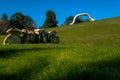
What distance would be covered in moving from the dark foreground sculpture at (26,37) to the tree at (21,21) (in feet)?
245

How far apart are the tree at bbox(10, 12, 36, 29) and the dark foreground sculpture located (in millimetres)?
74824

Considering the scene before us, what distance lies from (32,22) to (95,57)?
10341 centimetres

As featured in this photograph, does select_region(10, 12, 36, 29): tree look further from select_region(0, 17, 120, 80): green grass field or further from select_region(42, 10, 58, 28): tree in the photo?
select_region(0, 17, 120, 80): green grass field

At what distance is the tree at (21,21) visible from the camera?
339ft

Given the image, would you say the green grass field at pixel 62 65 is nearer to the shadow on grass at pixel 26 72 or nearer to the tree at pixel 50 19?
the shadow on grass at pixel 26 72

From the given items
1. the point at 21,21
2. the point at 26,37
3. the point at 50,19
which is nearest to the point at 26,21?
the point at 21,21

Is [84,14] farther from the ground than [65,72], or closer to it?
farther from the ground

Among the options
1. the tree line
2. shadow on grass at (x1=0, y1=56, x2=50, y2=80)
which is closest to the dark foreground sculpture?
shadow on grass at (x1=0, y1=56, x2=50, y2=80)

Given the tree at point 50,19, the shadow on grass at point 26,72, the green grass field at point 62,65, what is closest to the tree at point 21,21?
the tree at point 50,19

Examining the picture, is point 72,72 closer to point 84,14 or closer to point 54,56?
point 54,56

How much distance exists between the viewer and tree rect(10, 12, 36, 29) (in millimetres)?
103188

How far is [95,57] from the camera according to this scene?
412 inches

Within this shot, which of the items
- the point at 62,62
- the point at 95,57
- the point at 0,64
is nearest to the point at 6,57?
the point at 0,64

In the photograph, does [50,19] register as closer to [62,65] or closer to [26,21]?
[26,21]
